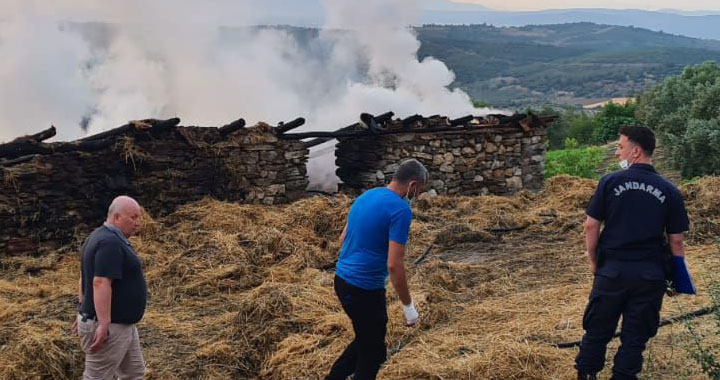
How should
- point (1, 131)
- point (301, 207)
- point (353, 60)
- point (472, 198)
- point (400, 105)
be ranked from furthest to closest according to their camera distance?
point (353, 60) < point (1, 131) < point (400, 105) < point (472, 198) < point (301, 207)

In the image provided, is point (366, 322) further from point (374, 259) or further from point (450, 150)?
point (450, 150)

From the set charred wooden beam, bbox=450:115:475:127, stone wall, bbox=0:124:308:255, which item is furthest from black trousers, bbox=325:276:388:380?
charred wooden beam, bbox=450:115:475:127

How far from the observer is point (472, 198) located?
12.3 m

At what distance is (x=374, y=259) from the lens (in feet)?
13.9

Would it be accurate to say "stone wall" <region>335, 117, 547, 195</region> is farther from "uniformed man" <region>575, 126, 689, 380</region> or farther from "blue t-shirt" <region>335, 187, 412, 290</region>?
"uniformed man" <region>575, 126, 689, 380</region>

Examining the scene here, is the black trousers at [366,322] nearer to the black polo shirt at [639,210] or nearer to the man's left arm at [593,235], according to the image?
the man's left arm at [593,235]

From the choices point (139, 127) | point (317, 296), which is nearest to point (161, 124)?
point (139, 127)

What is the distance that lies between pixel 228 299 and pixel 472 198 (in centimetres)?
611

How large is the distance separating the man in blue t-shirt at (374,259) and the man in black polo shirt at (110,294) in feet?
4.24

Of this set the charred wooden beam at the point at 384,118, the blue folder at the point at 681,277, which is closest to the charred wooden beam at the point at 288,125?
the charred wooden beam at the point at 384,118

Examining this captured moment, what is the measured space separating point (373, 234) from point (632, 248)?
1.57 m

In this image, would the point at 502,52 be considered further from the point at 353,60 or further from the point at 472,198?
the point at 472,198

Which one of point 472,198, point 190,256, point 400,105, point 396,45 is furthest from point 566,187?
point 396,45

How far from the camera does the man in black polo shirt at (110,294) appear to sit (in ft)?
13.3
